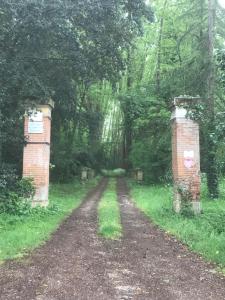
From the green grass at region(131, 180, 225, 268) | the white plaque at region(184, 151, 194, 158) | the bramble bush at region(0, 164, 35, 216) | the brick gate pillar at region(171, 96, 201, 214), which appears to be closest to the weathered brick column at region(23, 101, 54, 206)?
the bramble bush at region(0, 164, 35, 216)

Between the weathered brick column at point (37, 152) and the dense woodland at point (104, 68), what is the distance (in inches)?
12.1

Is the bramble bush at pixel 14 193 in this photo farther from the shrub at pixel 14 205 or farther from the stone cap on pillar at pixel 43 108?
the stone cap on pillar at pixel 43 108

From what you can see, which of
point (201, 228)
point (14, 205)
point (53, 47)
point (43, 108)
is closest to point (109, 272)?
point (201, 228)

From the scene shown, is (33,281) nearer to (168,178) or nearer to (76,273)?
(76,273)

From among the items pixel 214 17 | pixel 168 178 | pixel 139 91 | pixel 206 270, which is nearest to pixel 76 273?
pixel 206 270

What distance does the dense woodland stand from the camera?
12617 millimetres

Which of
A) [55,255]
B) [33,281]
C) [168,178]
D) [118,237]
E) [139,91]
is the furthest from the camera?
[139,91]

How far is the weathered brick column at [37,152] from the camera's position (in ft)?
43.7

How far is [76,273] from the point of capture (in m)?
6.19

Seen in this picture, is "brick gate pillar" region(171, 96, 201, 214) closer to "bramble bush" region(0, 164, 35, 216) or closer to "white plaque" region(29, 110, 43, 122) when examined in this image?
"white plaque" region(29, 110, 43, 122)

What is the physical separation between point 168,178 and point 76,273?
1828cm

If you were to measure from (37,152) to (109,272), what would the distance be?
760 centimetres

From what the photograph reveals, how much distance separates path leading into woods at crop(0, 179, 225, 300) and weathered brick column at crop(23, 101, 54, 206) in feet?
13.3

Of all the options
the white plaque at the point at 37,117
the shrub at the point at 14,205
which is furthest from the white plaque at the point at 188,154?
the shrub at the point at 14,205
